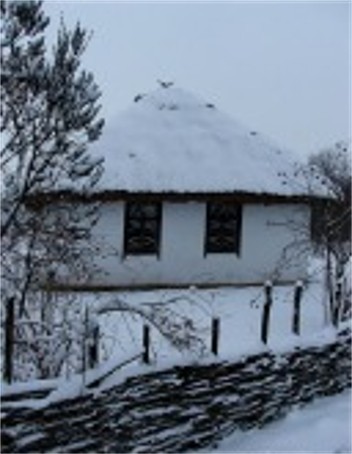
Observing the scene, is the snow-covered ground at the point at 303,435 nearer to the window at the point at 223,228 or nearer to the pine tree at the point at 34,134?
the pine tree at the point at 34,134

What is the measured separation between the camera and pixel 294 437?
9414 mm

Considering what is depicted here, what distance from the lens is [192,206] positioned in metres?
21.3

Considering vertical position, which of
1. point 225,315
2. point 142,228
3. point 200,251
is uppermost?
point 142,228

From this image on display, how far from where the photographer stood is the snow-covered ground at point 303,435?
29.9 ft

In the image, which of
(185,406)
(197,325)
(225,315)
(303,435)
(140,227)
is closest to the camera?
(185,406)

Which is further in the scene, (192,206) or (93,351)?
(192,206)

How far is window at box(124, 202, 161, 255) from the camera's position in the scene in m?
20.9

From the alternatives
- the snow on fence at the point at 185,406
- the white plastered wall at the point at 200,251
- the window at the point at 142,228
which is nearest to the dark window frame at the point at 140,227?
the window at the point at 142,228

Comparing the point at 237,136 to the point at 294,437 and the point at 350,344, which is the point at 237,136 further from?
the point at 294,437

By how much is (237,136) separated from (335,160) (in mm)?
Answer: 21493

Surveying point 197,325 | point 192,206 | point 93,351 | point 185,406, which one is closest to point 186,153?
point 192,206

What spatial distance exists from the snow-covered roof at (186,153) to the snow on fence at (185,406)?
9.82 meters

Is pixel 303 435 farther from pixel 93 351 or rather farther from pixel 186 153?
pixel 186 153

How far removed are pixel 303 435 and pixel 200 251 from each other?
1213 cm
